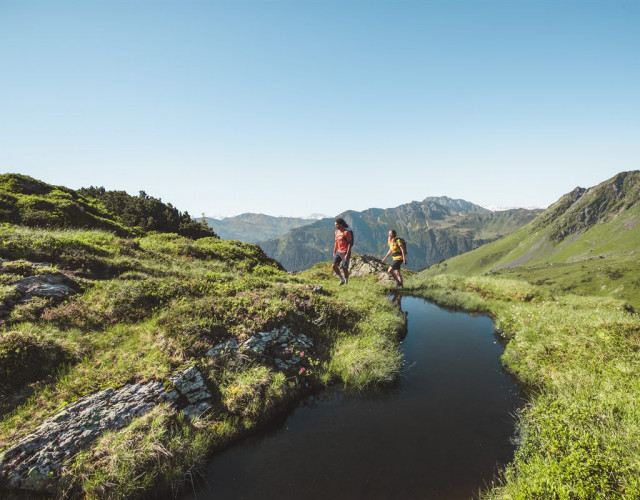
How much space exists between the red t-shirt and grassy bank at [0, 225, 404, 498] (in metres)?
4.12

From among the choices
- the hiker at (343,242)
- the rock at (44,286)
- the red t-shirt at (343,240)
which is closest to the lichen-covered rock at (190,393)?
the rock at (44,286)

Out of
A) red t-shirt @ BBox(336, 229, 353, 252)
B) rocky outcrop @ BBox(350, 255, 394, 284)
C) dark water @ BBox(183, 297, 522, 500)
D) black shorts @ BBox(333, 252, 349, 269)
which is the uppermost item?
red t-shirt @ BBox(336, 229, 353, 252)

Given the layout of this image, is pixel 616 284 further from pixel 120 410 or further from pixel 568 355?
pixel 120 410

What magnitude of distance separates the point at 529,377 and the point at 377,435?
6258 millimetres

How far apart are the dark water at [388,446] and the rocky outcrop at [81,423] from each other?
2.06 meters

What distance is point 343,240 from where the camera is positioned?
2005 cm

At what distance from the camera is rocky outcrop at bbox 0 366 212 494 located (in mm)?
5906

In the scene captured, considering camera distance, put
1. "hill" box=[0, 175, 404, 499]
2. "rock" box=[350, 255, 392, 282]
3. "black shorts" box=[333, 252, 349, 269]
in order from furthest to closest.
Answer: "rock" box=[350, 255, 392, 282], "black shorts" box=[333, 252, 349, 269], "hill" box=[0, 175, 404, 499]

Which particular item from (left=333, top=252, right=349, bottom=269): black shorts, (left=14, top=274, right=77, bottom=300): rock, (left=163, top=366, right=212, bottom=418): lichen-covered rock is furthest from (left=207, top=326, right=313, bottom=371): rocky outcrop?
(left=333, top=252, right=349, bottom=269): black shorts

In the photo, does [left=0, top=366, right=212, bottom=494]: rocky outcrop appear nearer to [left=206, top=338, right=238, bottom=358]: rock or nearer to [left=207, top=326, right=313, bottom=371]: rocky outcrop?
[left=206, top=338, right=238, bottom=358]: rock

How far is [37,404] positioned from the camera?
24.7 feet

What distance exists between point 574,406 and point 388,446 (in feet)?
14.5

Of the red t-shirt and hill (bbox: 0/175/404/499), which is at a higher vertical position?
the red t-shirt

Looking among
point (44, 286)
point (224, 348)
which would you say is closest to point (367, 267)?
point (224, 348)
